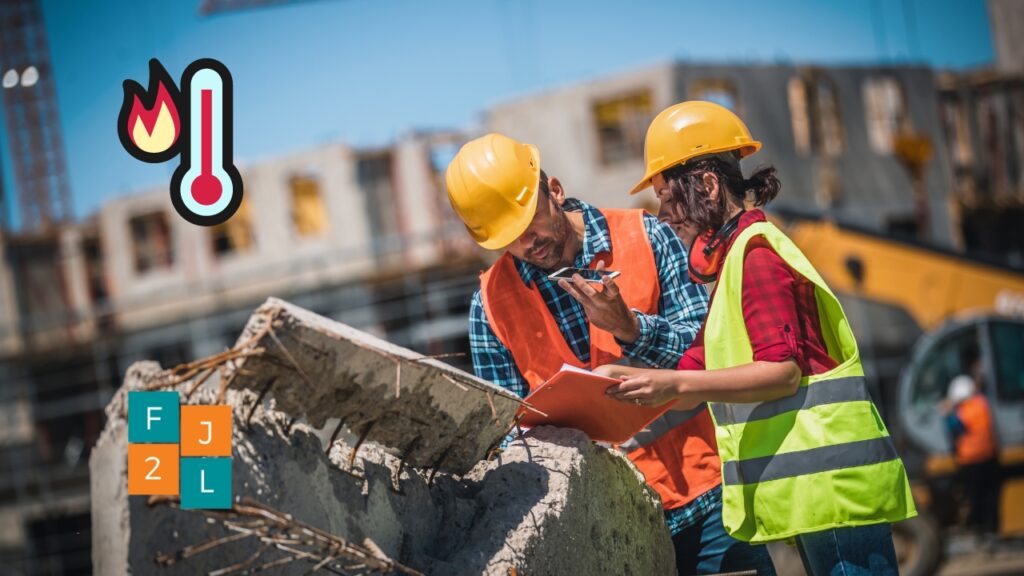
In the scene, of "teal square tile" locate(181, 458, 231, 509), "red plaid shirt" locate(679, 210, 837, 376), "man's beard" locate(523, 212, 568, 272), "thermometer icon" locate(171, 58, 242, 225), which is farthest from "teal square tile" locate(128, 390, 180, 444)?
"red plaid shirt" locate(679, 210, 837, 376)

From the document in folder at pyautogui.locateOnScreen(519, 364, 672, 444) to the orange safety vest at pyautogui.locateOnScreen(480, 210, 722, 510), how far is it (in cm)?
21

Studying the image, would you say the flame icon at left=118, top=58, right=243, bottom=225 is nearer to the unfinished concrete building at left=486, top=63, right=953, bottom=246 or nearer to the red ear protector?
the red ear protector

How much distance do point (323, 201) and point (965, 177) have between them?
1565 centimetres

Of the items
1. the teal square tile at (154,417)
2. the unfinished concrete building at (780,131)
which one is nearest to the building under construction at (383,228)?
the unfinished concrete building at (780,131)

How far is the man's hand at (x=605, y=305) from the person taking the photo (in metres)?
3.08

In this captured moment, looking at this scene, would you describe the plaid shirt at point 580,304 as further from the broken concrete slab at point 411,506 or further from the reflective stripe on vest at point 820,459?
the reflective stripe on vest at point 820,459

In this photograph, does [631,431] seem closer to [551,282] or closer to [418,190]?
[551,282]

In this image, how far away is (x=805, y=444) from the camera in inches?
112

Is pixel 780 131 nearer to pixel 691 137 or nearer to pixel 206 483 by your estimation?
pixel 691 137

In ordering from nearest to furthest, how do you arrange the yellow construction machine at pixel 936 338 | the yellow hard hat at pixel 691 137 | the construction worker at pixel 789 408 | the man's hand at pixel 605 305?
1. the construction worker at pixel 789 408
2. the man's hand at pixel 605 305
3. the yellow hard hat at pixel 691 137
4. the yellow construction machine at pixel 936 338

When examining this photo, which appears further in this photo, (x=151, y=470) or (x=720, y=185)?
(x=720, y=185)

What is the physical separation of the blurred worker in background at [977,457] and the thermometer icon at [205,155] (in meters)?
10.5

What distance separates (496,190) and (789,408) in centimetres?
101

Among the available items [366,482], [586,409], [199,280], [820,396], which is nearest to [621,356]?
[586,409]
